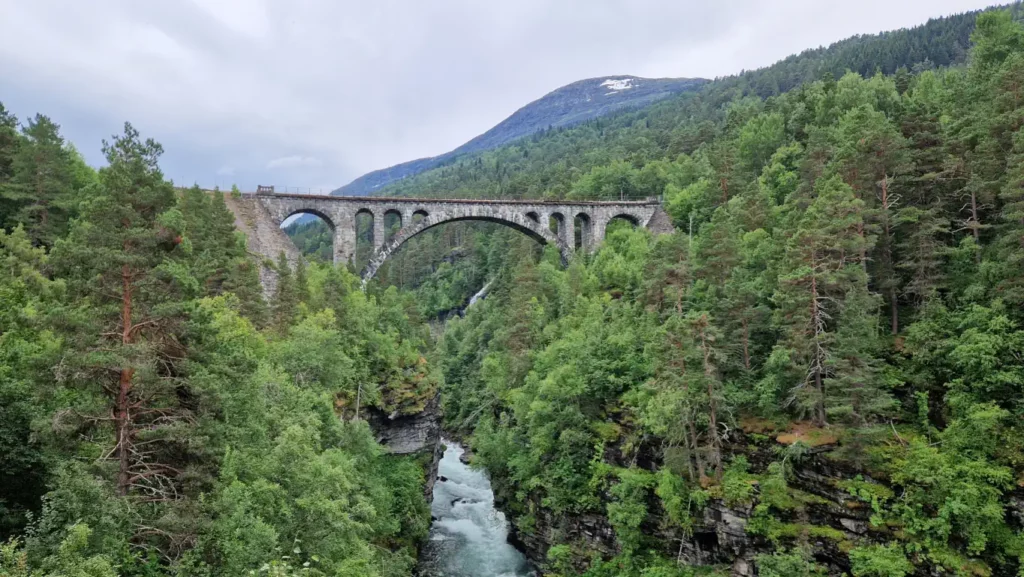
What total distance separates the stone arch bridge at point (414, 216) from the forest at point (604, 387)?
39.2ft

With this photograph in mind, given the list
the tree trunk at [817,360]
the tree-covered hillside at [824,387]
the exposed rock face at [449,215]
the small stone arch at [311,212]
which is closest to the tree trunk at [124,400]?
the tree-covered hillside at [824,387]

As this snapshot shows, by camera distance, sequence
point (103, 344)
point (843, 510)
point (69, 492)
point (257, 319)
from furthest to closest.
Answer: point (257, 319)
point (843, 510)
point (103, 344)
point (69, 492)

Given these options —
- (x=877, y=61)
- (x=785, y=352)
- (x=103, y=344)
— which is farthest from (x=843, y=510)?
(x=877, y=61)

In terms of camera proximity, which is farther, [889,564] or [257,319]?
[257,319]

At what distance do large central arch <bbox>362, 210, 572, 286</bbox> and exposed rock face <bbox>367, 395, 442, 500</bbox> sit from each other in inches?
785

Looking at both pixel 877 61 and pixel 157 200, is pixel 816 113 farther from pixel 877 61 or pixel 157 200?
pixel 877 61

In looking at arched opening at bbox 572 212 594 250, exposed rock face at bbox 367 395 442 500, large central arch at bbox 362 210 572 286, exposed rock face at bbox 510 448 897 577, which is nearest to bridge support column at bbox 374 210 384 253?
large central arch at bbox 362 210 572 286

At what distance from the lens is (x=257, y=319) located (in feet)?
95.5

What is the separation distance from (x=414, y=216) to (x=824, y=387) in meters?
44.5

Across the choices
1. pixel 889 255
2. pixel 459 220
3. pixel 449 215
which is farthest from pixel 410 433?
pixel 459 220

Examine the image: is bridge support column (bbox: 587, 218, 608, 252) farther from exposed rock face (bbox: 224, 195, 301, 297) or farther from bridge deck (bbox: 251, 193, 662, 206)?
exposed rock face (bbox: 224, 195, 301, 297)

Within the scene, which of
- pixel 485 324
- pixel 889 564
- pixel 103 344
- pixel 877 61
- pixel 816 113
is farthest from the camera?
pixel 877 61

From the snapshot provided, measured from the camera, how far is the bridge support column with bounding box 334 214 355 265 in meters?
52.3

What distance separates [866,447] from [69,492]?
73.6 feet
